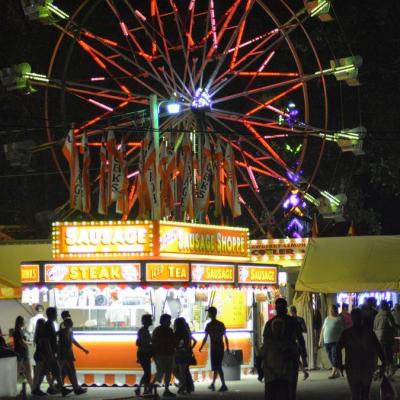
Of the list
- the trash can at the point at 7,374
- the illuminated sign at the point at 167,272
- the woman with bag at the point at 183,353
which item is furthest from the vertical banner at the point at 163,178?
the trash can at the point at 7,374

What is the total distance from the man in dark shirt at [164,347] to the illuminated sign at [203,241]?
12.2 feet

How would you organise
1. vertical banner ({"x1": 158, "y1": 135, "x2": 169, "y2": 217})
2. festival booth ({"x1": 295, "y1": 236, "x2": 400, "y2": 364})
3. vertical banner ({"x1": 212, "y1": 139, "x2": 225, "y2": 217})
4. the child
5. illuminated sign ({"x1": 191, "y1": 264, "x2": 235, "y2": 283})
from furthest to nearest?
vertical banner ({"x1": 212, "y1": 139, "x2": 225, "y2": 217})
festival booth ({"x1": 295, "y1": 236, "x2": 400, "y2": 364})
vertical banner ({"x1": 158, "y1": 135, "x2": 169, "y2": 217})
illuminated sign ({"x1": 191, "y1": 264, "x2": 235, "y2": 283})
the child

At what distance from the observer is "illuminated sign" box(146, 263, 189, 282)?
2317cm

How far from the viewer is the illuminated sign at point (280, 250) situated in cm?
3164

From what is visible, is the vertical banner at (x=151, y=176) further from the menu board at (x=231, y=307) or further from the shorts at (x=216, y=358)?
the shorts at (x=216, y=358)

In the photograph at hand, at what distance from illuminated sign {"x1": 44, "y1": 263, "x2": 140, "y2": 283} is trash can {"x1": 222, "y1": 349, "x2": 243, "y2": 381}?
9.91ft

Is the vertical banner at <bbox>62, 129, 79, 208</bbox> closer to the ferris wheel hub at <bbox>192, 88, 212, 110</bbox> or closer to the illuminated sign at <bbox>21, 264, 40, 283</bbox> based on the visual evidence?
the illuminated sign at <bbox>21, 264, 40, 283</bbox>

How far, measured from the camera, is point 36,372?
2158 cm

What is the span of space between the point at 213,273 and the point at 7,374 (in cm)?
1287

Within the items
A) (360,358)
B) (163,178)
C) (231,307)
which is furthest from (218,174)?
(360,358)

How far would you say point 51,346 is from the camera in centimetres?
2139

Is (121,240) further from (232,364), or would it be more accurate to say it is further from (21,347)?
(232,364)

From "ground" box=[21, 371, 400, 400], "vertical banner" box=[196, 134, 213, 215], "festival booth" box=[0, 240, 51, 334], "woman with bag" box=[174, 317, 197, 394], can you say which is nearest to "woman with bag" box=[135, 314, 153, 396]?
"ground" box=[21, 371, 400, 400]

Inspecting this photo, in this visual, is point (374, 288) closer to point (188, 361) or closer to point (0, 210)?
point (188, 361)
